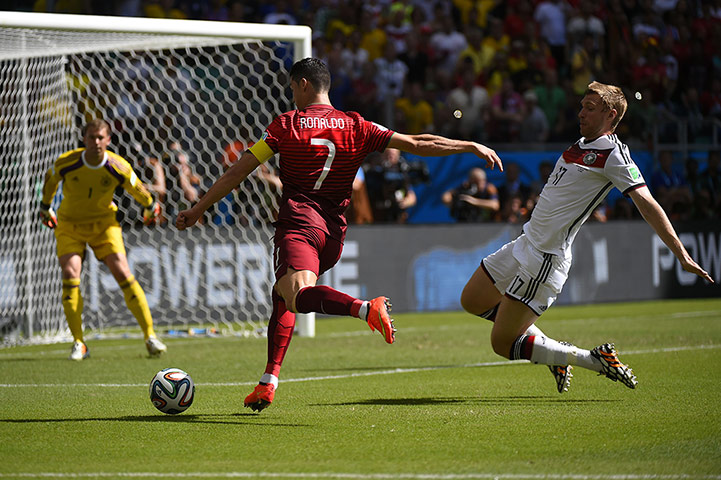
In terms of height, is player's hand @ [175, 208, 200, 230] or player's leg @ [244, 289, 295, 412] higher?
player's hand @ [175, 208, 200, 230]

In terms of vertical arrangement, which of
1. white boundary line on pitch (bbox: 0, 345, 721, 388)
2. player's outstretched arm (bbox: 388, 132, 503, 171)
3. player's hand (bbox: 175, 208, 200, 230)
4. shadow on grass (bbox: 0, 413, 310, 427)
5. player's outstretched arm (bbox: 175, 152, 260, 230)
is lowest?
white boundary line on pitch (bbox: 0, 345, 721, 388)

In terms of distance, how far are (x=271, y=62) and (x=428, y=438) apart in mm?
10589

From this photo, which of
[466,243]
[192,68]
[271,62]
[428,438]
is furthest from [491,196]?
Answer: [428,438]

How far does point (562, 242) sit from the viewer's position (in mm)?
7117

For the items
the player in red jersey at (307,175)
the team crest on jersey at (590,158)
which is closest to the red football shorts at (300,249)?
the player in red jersey at (307,175)

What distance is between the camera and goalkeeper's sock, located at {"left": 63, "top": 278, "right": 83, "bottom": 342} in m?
10.5

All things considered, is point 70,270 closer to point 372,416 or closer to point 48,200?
point 48,200

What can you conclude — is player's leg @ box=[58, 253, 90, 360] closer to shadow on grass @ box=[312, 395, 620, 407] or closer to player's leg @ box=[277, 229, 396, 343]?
shadow on grass @ box=[312, 395, 620, 407]

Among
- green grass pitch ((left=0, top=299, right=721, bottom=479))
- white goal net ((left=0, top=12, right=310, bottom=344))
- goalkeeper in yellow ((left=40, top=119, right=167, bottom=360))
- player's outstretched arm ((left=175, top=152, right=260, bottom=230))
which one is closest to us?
green grass pitch ((left=0, top=299, right=721, bottom=479))

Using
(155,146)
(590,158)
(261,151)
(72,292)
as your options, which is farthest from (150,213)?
(590,158)

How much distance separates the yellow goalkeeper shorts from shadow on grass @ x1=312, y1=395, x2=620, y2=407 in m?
4.24

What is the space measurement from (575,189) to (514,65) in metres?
13.3

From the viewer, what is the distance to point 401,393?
7551 millimetres

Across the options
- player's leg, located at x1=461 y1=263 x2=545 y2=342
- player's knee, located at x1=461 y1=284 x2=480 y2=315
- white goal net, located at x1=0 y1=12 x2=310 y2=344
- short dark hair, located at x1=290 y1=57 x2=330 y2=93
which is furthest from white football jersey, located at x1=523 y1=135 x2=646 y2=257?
white goal net, located at x1=0 y1=12 x2=310 y2=344
